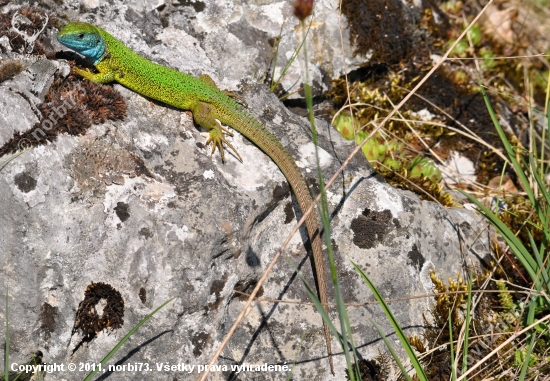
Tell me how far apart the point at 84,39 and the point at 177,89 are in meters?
0.71

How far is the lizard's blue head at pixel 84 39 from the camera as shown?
346 cm

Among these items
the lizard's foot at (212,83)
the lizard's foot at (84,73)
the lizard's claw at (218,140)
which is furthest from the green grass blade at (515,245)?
the lizard's foot at (84,73)

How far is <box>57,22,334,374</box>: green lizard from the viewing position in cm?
353

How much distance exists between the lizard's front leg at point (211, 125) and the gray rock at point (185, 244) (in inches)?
2.9

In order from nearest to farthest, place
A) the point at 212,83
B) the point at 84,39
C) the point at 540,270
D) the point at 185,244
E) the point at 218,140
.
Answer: the point at 185,244 < the point at 540,270 < the point at 84,39 < the point at 218,140 < the point at 212,83

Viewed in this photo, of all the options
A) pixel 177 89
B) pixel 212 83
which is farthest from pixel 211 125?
pixel 212 83

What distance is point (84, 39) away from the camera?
3.53 m

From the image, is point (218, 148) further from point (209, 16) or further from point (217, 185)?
point (209, 16)

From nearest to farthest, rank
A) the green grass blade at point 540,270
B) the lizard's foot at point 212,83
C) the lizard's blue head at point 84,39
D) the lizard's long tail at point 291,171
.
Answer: the green grass blade at point 540,270
the lizard's long tail at point 291,171
the lizard's blue head at point 84,39
the lizard's foot at point 212,83

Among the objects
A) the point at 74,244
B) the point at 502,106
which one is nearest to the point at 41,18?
the point at 74,244

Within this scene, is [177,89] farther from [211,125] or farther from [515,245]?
[515,245]

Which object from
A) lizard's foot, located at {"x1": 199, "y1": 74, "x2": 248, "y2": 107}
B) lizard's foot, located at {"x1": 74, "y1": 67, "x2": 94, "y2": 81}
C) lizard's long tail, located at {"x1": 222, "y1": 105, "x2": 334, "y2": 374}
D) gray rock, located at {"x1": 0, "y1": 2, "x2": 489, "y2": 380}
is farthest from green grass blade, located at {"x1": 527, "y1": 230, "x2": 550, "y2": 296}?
lizard's foot, located at {"x1": 74, "y1": 67, "x2": 94, "y2": 81}

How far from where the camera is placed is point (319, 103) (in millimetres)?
4906

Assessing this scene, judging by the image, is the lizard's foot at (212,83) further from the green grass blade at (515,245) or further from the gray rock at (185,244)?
the green grass blade at (515,245)
